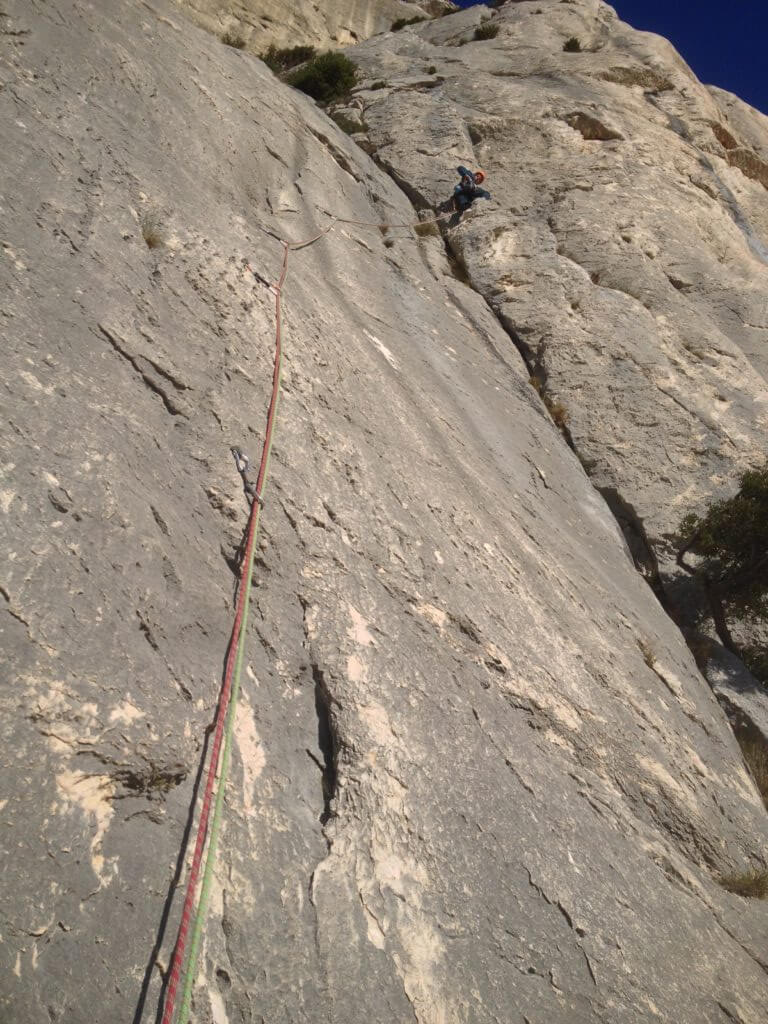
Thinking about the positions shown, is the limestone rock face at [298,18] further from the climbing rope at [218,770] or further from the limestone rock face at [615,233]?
the climbing rope at [218,770]

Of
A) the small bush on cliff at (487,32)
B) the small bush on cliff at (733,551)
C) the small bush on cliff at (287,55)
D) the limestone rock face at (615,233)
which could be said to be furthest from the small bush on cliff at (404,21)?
the small bush on cliff at (733,551)

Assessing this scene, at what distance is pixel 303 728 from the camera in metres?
3.03

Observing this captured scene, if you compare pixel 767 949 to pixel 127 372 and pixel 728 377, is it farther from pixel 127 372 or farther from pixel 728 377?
pixel 728 377

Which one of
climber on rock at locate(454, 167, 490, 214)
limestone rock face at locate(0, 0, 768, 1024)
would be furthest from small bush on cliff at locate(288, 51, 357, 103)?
limestone rock face at locate(0, 0, 768, 1024)

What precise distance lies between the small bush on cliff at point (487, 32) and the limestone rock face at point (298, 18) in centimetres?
623

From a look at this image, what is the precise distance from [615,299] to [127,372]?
8.00 metres

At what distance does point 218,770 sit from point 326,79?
1614 centimetres

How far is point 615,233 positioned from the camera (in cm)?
1030

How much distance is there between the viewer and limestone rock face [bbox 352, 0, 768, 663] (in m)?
8.11

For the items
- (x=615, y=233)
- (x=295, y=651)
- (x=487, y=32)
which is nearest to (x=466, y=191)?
(x=615, y=233)

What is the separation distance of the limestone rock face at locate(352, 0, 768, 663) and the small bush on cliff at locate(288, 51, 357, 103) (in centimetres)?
85

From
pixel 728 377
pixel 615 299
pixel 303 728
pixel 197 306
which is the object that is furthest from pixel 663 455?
pixel 303 728

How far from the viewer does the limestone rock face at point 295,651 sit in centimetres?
226

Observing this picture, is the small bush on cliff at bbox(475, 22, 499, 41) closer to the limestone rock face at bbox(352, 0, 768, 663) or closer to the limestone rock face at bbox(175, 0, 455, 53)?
the limestone rock face at bbox(352, 0, 768, 663)
